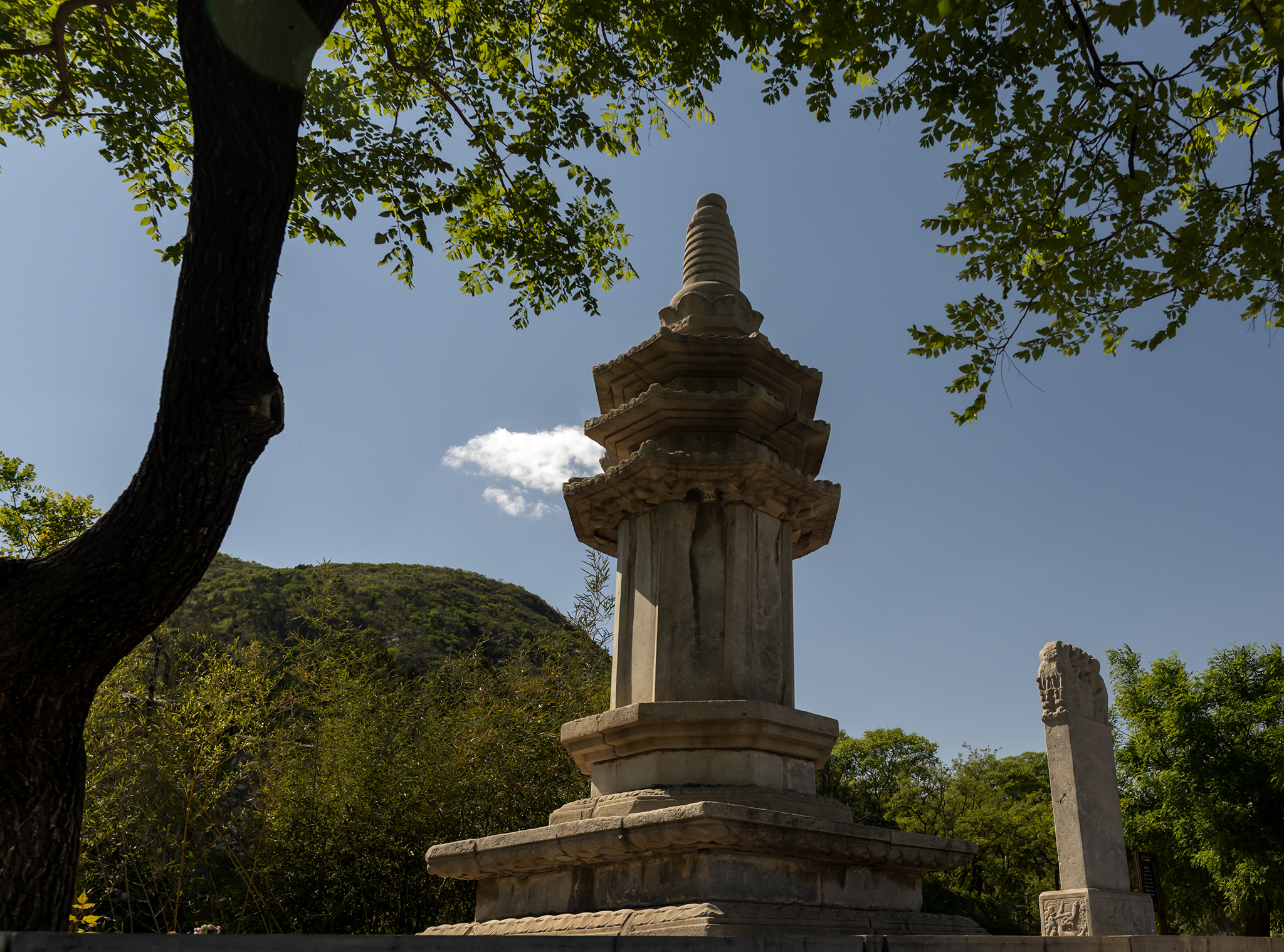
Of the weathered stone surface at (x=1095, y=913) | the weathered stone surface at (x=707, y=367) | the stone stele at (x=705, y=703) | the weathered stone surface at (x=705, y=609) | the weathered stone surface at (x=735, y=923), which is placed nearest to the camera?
the weathered stone surface at (x=735, y=923)

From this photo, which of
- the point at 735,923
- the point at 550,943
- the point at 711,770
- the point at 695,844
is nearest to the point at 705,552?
the point at 711,770

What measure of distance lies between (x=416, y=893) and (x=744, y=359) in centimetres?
682

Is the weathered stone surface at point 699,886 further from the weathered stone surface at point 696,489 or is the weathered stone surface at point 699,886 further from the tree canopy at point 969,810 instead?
the tree canopy at point 969,810

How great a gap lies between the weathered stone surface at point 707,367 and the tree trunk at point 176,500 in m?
3.46

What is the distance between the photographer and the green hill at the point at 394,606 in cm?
3111

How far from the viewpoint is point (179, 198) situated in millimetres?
6695

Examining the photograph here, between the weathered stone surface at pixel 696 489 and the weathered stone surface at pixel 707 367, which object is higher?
the weathered stone surface at pixel 707 367

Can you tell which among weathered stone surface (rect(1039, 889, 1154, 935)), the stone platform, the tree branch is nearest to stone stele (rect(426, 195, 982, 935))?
the stone platform

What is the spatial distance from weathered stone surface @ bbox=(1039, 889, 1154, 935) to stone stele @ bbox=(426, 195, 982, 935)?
320 cm

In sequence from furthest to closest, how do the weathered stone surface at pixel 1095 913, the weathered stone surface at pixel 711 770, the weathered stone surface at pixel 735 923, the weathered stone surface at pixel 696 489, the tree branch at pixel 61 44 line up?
the weathered stone surface at pixel 1095 913, the weathered stone surface at pixel 696 489, the weathered stone surface at pixel 711 770, the tree branch at pixel 61 44, the weathered stone surface at pixel 735 923

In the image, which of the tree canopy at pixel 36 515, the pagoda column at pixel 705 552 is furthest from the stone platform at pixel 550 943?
the tree canopy at pixel 36 515

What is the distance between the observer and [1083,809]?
26.8ft

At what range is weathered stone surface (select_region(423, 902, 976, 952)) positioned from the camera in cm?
411

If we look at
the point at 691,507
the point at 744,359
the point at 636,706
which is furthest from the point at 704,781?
the point at 744,359
